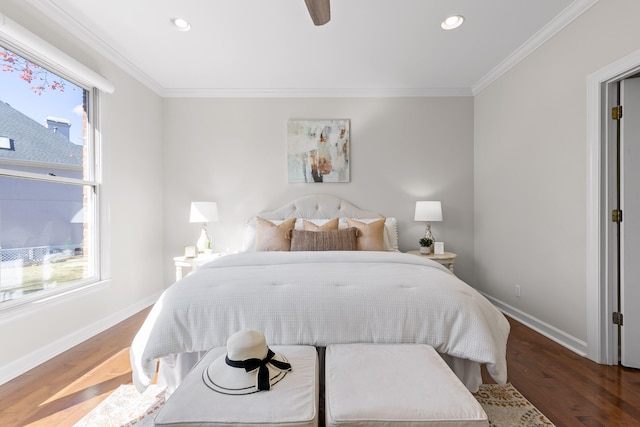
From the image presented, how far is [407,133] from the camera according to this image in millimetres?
3906

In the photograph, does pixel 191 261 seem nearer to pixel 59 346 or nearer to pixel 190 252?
pixel 190 252

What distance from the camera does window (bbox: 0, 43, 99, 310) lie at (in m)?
2.12

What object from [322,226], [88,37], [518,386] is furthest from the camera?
[322,226]

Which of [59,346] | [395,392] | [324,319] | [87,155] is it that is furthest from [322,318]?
[87,155]

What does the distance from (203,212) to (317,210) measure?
4.19 ft

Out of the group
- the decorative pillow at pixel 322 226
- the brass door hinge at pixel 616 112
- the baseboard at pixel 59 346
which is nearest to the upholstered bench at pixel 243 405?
the baseboard at pixel 59 346

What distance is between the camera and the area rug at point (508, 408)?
158cm

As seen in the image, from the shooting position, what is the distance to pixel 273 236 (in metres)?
3.15

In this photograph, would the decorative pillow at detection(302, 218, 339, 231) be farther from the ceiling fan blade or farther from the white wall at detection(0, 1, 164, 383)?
the ceiling fan blade

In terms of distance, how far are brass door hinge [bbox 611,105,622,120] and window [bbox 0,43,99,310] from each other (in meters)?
3.97

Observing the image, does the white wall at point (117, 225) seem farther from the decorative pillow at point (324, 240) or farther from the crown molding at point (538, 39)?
the crown molding at point (538, 39)

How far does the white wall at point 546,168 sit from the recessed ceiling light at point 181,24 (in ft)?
9.57

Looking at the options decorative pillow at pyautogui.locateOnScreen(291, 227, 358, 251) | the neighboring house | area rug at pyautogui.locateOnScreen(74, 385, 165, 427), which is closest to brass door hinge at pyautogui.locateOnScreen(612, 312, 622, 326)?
decorative pillow at pyautogui.locateOnScreen(291, 227, 358, 251)

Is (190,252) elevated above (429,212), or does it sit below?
below
